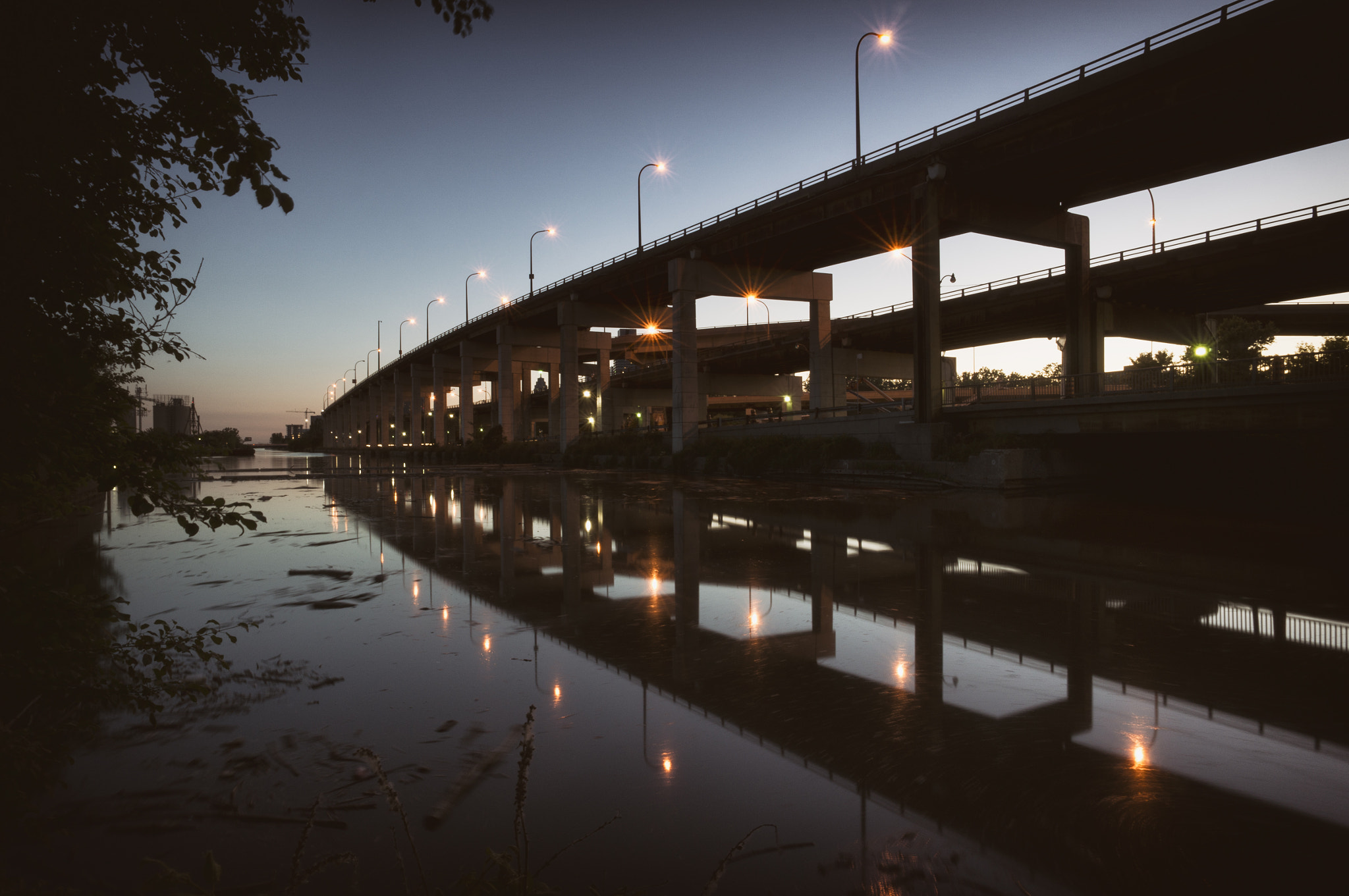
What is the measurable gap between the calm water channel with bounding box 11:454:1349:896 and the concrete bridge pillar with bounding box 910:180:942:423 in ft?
74.0

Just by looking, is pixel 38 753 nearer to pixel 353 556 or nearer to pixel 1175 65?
pixel 353 556

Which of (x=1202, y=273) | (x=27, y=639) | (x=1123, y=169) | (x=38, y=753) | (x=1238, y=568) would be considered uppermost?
(x=1123, y=169)

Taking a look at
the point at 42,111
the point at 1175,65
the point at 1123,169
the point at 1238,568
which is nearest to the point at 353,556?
the point at 42,111

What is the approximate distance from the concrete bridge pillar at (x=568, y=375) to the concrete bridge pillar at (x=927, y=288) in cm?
3570

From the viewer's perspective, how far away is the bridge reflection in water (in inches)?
143

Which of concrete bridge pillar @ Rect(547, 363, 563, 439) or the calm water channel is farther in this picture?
concrete bridge pillar @ Rect(547, 363, 563, 439)

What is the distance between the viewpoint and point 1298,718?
198 inches

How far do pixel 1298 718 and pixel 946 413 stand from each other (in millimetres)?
28741

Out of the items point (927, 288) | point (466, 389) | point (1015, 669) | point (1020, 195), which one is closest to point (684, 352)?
point (927, 288)

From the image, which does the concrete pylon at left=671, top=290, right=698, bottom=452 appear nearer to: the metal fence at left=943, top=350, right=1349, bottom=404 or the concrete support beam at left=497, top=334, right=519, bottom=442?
the metal fence at left=943, top=350, right=1349, bottom=404

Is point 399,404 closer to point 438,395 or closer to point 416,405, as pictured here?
point 416,405

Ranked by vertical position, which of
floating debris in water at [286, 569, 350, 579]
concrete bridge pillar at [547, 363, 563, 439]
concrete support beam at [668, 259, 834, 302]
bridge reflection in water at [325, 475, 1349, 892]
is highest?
concrete support beam at [668, 259, 834, 302]

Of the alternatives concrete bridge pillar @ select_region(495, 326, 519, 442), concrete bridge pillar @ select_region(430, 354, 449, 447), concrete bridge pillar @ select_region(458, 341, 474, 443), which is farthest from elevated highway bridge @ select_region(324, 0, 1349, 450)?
concrete bridge pillar @ select_region(430, 354, 449, 447)

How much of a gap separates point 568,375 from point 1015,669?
5908cm
